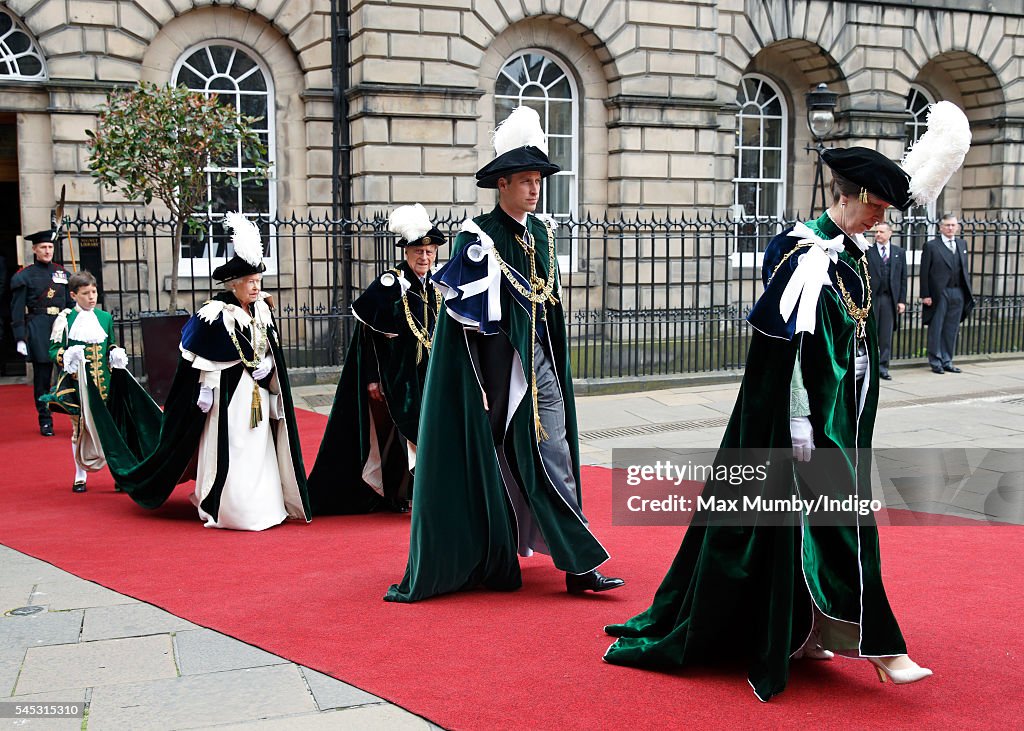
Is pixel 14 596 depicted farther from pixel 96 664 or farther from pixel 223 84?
pixel 223 84

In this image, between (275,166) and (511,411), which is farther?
(275,166)

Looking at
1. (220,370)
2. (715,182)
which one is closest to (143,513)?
(220,370)

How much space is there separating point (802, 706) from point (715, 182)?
13.9 metres

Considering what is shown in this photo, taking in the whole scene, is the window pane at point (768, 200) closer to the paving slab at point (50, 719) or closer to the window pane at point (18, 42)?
the window pane at point (18, 42)

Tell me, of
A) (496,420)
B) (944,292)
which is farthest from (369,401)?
(944,292)

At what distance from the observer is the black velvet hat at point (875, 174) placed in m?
3.81

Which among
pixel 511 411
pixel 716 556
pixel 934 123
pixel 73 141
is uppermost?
pixel 73 141

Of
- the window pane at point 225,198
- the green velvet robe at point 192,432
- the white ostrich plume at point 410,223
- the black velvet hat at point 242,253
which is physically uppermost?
the window pane at point 225,198

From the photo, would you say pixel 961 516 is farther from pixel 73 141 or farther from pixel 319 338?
pixel 73 141

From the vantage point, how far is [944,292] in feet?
42.5

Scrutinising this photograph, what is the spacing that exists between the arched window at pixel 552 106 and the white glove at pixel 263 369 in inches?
379

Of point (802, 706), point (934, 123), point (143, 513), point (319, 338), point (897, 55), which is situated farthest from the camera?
point (897, 55)

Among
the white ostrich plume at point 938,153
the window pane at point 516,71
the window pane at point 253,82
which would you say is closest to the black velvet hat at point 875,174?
the white ostrich plume at point 938,153

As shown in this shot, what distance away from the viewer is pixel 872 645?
146 inches
